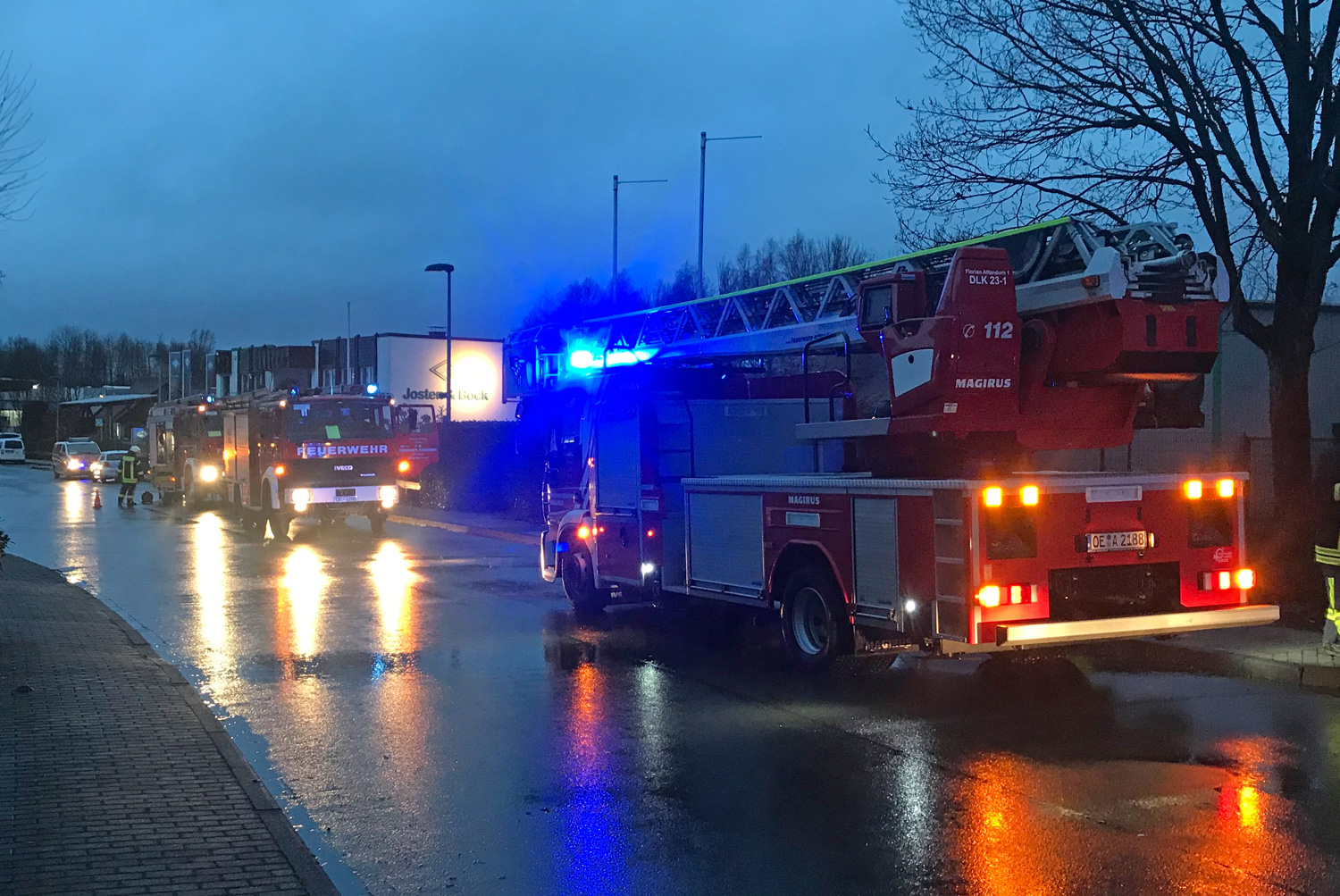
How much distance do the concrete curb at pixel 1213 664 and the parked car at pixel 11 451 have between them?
250 ft

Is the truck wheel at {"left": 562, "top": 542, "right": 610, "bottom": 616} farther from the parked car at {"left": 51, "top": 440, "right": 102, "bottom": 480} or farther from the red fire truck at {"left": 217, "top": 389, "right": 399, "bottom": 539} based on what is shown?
the parked car at {"left": 51, "top": 440, "right": 102, "bottom": 480}

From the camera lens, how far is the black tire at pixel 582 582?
13.3m

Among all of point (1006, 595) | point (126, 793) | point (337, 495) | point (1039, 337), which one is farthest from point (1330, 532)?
point (337, 495)

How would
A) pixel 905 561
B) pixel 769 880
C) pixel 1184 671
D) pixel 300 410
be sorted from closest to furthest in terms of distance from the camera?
1. pixel 769 880
2. pixel 905 561
3. pixel 1184 671
4. pixel 300 410

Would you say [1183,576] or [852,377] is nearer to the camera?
[1183,576]

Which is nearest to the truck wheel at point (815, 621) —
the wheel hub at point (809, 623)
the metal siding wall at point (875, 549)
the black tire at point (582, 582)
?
the wheel hub at point (809, 623)

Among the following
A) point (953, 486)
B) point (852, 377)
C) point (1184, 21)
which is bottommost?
point (953, 486)

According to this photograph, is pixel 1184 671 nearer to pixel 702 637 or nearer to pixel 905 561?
pixel 905 561

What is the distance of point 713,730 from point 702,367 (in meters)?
5.21

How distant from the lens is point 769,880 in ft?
17.6

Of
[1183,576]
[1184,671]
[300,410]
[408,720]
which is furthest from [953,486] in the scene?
[300,410]

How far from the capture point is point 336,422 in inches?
994

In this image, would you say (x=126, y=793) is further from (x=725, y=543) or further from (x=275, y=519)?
(x=275, y=519)

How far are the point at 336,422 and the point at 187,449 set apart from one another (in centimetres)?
1079
